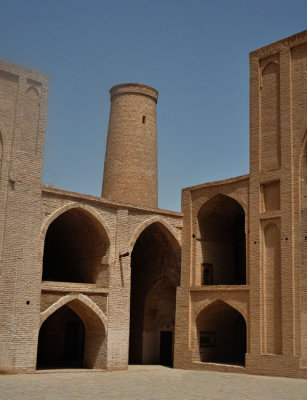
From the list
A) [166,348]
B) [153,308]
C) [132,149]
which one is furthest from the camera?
[132,149]

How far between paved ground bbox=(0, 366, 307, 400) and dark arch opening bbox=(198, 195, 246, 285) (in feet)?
12.5

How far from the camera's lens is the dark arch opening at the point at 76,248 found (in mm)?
16719

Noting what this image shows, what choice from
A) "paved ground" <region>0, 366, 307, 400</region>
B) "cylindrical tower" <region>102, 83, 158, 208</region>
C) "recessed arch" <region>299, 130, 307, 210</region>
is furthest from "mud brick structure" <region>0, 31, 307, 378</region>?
"cylindrical tower" <region>102, 83, 158, 208</region>

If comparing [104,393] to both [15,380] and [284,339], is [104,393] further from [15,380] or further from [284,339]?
[284,339]

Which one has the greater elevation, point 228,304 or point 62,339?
point 228,304

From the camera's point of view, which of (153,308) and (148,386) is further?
(153,308)

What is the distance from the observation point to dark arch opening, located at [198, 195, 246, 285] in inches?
710

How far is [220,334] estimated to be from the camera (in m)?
17.9

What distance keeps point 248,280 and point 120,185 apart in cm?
710

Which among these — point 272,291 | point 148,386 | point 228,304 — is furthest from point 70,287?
point 272,291

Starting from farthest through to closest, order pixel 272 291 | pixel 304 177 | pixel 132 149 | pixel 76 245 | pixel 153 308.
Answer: pixel 132 149, pixel 153 308, pixel 76 245, pixel 304 177, pixel 272 291

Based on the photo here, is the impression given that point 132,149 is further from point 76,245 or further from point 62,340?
point 62,340

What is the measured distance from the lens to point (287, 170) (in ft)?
51.0

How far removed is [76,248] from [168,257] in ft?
10.2
